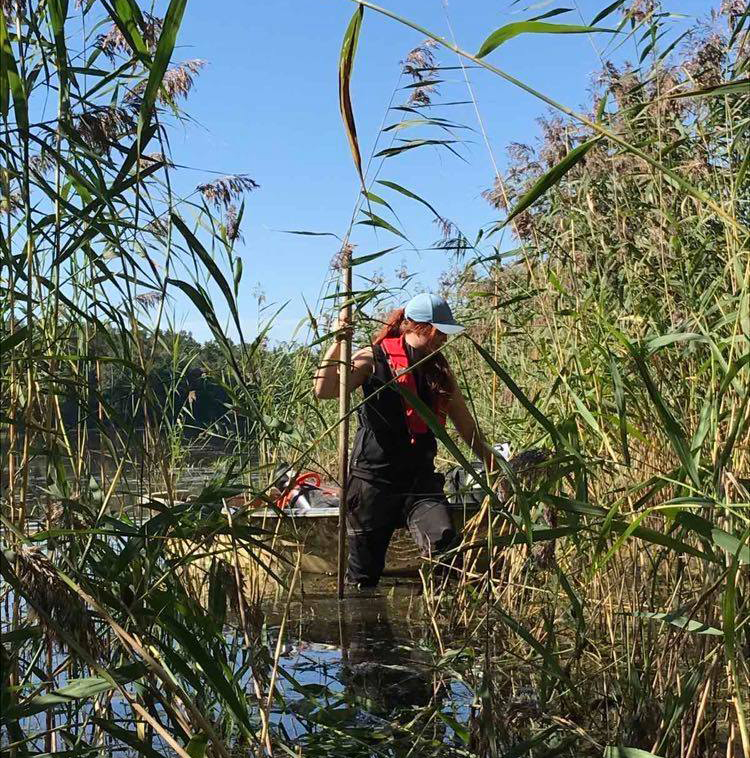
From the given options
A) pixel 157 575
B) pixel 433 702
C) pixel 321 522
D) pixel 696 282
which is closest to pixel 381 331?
pixel 321 522

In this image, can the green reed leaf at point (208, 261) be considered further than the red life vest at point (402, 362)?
No

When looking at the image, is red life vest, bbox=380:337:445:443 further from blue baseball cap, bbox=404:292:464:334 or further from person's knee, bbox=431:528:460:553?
person's knee, bbox=431:528:460:553

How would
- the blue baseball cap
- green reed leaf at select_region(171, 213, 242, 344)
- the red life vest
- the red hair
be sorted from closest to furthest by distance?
1. green reed leaf at select_region(171, 213, 242, 344)
2. the blue baseball cap
3. the red life vest
4. the red hair

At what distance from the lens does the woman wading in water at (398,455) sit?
14.6 ft

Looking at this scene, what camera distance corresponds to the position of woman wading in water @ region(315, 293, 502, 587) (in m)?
4.45

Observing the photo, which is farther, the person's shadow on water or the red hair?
the red hair

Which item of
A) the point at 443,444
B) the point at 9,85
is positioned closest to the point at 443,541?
the point at 443,444

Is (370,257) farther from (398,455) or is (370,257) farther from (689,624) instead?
(398,455)

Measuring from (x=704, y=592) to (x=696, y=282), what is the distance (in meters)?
1.41

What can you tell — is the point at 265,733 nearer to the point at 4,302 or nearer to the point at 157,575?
the point at 157,575

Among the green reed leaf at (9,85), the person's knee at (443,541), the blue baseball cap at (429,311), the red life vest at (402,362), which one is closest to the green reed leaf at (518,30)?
the green reed leaf at (9,85)

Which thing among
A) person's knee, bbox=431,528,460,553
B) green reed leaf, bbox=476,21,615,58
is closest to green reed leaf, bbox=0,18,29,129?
green reed leaf, bbox=476,21,615,58

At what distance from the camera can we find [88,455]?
8.06 feet

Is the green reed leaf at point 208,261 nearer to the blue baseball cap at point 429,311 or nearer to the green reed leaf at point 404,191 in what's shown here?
the green reed leaf at point 404,191
